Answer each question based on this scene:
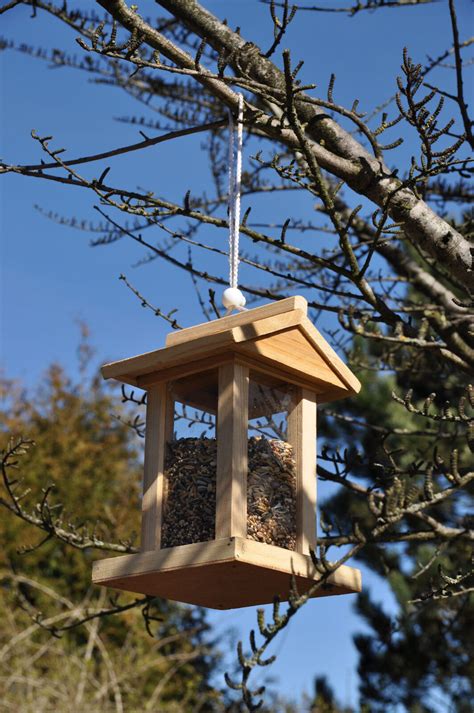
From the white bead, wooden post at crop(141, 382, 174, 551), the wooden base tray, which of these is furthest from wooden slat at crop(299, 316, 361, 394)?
the wooden base tray

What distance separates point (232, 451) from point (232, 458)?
15 millimetres

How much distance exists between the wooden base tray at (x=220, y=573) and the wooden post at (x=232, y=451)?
0.08 metres

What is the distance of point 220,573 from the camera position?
204cm

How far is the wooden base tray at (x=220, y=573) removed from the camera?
77.9 inches

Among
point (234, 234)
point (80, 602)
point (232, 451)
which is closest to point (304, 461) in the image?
point (232, 451)

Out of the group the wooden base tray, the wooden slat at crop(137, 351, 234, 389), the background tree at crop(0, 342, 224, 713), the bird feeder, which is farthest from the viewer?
the background tree at crop(0, 342, 224, 713)

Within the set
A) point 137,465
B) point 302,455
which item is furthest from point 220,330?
point 137,465

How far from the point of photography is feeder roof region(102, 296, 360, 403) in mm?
2145

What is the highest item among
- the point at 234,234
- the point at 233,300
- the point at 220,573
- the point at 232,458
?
the point at 234,234

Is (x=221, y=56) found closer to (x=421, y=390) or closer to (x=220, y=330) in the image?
(x=220, y=330)

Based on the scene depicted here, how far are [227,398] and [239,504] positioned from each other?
23 centimetres

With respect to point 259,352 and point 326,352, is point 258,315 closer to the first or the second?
point 259,352

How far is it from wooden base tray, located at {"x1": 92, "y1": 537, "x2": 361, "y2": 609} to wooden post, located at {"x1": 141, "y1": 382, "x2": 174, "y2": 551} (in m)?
0.09

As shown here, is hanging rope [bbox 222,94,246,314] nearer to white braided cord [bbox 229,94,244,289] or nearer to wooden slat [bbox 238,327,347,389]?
white braided cord [bbox 229,94,244,289]
